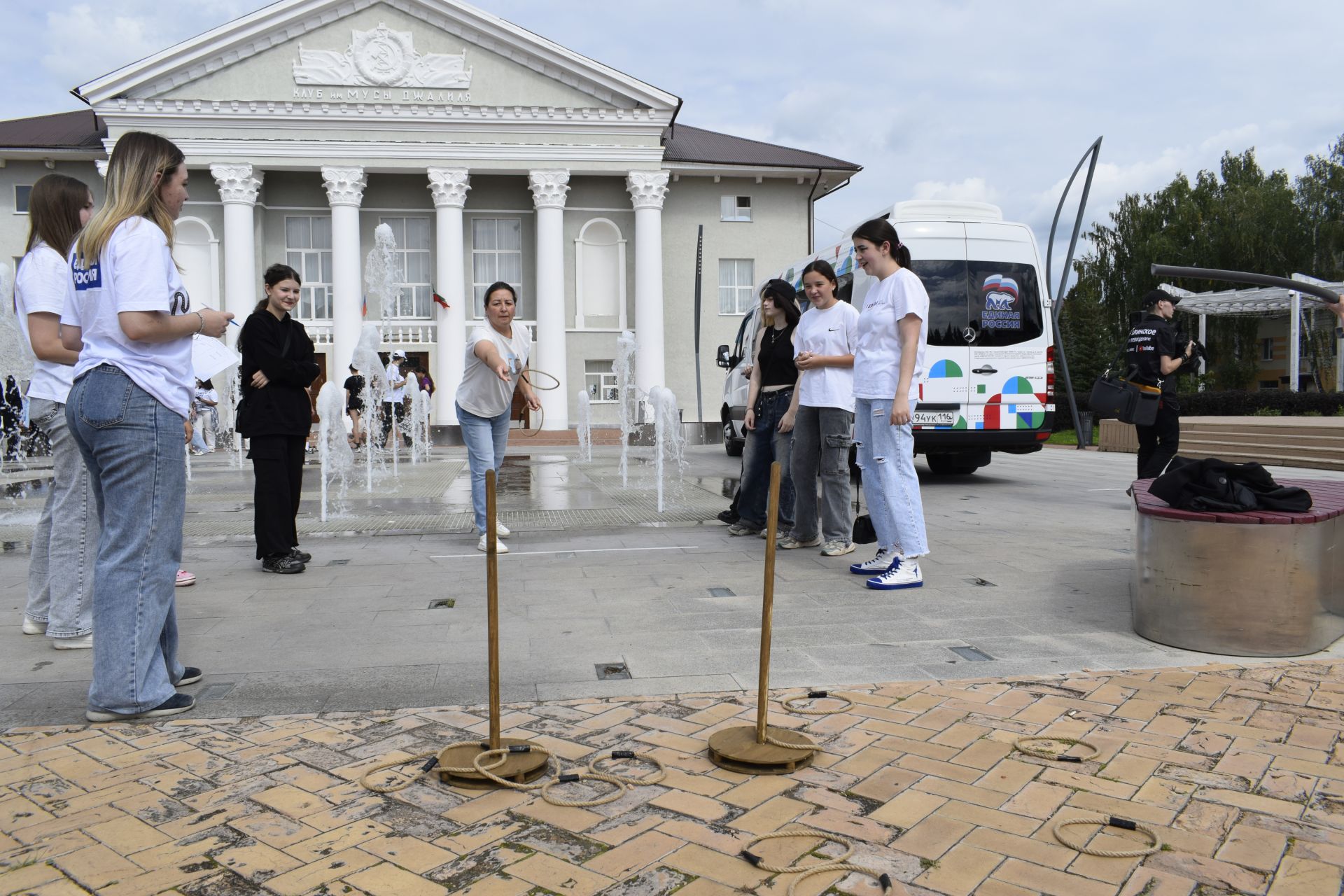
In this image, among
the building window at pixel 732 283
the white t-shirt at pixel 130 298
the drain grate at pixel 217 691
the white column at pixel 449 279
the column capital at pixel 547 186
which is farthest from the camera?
the building window at pixel 732 283

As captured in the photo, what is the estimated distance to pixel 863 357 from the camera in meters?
5.71

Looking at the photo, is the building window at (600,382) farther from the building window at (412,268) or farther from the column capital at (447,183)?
the column capital at (447,183)

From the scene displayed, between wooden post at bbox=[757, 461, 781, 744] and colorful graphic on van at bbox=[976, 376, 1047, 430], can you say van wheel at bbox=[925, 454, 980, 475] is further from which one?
wooden post at bbox=[757, 461, 781, 744]

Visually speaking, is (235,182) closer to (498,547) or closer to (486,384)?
(486,384)

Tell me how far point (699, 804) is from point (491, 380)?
4.64 metres

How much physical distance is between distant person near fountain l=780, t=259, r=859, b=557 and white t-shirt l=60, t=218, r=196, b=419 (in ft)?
12.8

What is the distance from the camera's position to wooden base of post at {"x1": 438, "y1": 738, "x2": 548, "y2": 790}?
9.12ft

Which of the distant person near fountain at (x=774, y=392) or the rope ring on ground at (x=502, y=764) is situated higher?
the distant person near fountain at (x=774, y=392)

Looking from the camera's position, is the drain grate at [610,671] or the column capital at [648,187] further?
the column capital at [648,187]

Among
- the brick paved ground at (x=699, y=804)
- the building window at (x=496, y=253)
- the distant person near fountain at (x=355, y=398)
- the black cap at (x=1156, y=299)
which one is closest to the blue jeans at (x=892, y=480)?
the brick paved ground at (x=699, y=804)

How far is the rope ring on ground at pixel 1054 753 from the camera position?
9.68 feet

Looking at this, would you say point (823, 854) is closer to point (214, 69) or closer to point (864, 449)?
point (864, 449)

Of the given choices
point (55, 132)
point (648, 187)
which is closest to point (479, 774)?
point (648, 187)

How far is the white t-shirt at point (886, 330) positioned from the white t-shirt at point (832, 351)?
0.64 metres
